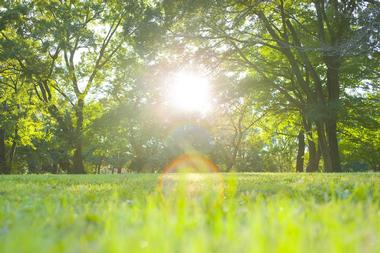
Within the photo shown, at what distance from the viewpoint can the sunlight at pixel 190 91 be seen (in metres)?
20.2

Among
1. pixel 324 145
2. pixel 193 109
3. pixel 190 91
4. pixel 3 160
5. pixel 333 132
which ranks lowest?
pixel 3 160

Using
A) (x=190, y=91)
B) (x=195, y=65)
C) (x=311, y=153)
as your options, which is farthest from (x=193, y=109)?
(x=311, y=153)

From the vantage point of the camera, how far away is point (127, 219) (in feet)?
9.39

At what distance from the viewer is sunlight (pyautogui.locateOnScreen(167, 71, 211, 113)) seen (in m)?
20.2

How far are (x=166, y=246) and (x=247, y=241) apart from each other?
38cm

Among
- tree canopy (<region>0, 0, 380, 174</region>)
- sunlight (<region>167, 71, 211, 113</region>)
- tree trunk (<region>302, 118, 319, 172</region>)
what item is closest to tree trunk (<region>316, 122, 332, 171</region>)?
tree canopy (<region>0, 0, 380, 174</region>)

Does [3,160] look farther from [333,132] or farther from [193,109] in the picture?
[333,132]

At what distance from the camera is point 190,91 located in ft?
75.8

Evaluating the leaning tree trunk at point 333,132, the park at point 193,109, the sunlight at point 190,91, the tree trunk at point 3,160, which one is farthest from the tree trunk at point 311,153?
the tree trunk at point 3,160

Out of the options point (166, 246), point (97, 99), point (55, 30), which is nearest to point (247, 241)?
point (166, 246)

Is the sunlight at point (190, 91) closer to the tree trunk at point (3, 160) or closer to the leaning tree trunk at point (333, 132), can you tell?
the leaning tree trunk at point (333, 132)

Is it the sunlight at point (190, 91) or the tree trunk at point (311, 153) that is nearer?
the sunlight at point (190, 91)

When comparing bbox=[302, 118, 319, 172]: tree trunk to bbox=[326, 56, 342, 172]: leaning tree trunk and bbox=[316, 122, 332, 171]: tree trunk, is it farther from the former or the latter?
bbox=[326, 56, 342, 172]: leaning tree trunk

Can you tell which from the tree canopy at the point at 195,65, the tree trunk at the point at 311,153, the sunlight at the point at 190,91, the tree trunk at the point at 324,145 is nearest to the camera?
the tree canopy at the point at 195,65
